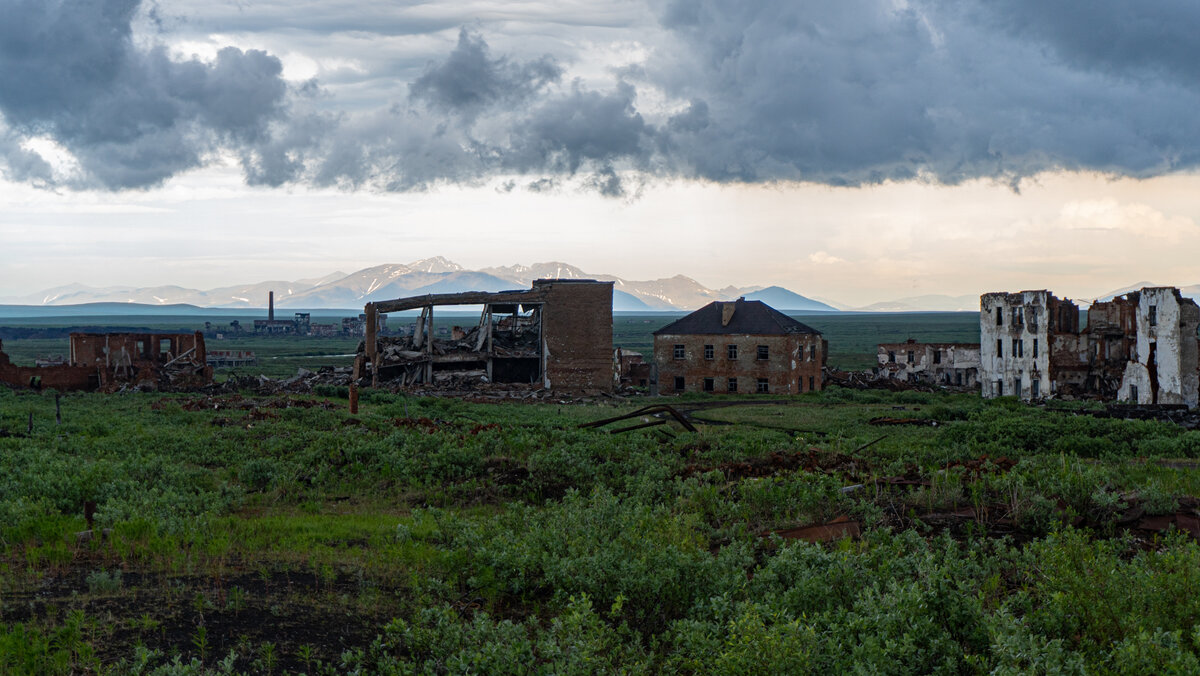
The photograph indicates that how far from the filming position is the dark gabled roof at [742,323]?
50.4 meters

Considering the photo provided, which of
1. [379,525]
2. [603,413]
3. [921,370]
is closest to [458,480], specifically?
[379,525]

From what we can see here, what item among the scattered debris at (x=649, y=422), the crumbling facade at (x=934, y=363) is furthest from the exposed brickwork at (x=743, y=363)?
the scattered debris at (x=649, y=422)

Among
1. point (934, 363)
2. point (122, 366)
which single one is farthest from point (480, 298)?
point (934, 363)

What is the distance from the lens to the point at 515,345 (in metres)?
51.1

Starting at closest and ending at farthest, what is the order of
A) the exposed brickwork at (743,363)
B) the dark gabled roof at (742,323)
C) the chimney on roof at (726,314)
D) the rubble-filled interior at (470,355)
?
the rubble-filled interior at (470,355), the exposed brickwork at (743,363), the dark gabled roof at (742,323), the chimney on roof at (726,314)

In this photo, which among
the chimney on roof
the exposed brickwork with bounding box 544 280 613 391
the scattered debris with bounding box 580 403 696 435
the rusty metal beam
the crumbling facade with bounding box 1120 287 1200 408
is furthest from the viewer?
the chimney on roof

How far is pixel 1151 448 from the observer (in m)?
21.6

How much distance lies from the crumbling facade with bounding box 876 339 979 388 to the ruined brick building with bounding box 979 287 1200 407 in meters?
9.96

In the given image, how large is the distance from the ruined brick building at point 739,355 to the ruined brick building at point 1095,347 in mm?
9985

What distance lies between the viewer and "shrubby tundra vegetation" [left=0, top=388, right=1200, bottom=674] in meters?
6.27

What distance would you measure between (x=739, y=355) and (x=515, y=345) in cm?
1292

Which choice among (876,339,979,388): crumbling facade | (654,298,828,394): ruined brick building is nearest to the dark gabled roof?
(654,298,828,394): ruined brick building

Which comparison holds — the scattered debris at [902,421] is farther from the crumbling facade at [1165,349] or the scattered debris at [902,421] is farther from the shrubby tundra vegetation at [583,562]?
the crumbling facade at [1165,349]

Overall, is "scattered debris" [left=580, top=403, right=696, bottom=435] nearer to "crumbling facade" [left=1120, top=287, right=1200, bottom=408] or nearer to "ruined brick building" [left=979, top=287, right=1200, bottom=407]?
"crumbling facade" [left=1120, top=287, right=1200, bottom=408]
